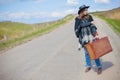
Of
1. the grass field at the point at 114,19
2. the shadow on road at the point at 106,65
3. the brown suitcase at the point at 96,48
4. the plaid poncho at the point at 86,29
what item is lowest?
the grass field at the point at 114,19

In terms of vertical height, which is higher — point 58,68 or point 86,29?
point 86,29

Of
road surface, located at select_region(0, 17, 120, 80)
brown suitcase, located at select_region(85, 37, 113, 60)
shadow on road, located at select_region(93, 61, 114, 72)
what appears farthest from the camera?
shadow on road, located at select_region(93, 61, 114, 72)

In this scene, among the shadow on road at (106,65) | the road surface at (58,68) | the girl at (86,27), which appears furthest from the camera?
the shadow on road at (106,65)

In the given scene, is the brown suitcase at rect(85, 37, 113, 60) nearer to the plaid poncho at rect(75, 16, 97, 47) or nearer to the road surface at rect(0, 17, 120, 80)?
the plaid poncho at rect(75, 16, 97, 47)

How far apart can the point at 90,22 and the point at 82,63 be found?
7.41 feet

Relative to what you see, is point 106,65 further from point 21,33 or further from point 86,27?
point 21,33

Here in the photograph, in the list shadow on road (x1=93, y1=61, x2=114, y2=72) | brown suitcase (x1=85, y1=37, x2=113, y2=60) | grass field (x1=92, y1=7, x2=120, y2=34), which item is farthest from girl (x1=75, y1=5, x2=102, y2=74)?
grass field (x1=92, y1=7, x2=120, y2=34)

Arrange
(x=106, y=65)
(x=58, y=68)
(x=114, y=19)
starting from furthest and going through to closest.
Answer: (x=114, y=19) < (x=58, y=68) < (x=106, y=65)

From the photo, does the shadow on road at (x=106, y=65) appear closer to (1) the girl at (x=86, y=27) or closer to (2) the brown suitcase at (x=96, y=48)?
(1) the girl at (x=86, y=27)

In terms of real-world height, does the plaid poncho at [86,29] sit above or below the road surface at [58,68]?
above

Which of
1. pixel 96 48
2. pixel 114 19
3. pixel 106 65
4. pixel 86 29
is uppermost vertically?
pixel 86 29

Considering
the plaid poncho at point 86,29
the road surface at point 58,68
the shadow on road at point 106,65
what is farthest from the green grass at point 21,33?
the plaid poncho at point 86,29

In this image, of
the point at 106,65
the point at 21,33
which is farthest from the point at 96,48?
the point at 21,33

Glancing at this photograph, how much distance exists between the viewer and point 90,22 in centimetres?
944
